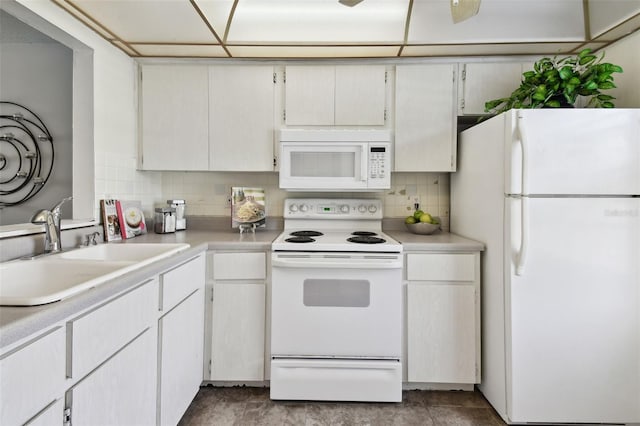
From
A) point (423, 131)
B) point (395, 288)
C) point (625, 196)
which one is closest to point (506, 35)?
point (423, 131)

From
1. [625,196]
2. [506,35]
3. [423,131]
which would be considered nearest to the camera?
[625,196]

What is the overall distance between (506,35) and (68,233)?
2855 mm

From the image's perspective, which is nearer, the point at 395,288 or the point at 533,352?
the point at 533,352

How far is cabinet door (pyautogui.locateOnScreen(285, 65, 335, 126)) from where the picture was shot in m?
2.40

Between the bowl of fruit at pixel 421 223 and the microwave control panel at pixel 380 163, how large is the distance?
38 cm

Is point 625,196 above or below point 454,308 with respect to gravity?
above

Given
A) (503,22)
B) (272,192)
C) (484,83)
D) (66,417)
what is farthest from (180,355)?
(503,22)

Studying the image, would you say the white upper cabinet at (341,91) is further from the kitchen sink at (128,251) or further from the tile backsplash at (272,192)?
the kitchen sink at (128,251)

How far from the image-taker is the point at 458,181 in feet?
8.11

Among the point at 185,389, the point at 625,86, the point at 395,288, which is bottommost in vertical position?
the point at 185,389

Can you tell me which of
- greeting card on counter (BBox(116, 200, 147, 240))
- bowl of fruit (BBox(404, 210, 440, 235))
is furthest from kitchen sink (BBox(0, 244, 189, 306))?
bowl of fruit (BBox(404, 210, 440, 235))

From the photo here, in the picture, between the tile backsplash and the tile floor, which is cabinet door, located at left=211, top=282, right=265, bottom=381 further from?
the tile backsplash

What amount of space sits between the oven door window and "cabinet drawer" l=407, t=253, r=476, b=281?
316mm

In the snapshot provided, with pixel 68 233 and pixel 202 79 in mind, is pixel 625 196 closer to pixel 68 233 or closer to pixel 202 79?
pixel 202 79
